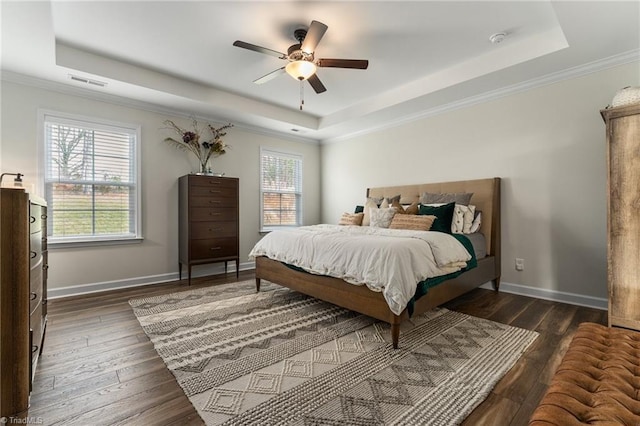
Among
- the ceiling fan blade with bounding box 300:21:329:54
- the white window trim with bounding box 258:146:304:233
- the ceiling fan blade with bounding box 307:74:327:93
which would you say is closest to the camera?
the ceiling fan blade with bounding box 300:21:329:54

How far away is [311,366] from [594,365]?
4.68 feet

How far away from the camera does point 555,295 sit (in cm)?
322

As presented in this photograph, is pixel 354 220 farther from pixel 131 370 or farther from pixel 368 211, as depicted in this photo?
pixel 131 370

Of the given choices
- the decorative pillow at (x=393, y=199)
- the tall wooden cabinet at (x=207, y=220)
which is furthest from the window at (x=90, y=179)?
the decorative pillow at (x=393, y=199)

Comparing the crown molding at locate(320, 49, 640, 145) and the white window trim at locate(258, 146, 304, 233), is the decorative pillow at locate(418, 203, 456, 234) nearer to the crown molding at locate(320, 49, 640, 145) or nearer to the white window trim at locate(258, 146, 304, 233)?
the crown molding at locate(320, 49, 640, 145)

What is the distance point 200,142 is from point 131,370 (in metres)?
3.47

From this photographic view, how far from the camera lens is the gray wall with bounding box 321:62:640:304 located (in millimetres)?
2967

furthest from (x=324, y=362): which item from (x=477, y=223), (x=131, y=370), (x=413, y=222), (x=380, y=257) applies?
(x=477, y=223)

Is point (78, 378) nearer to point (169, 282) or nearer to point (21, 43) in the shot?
point (169, 282)

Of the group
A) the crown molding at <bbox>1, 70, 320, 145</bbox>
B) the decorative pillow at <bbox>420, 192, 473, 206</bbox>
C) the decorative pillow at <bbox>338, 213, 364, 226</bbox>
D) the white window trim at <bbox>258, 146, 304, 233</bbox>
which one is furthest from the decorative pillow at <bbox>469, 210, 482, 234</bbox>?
the crown molding at <bbox>1, 70, 320, 145</bbox>

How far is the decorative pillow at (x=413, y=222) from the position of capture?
3.15 m

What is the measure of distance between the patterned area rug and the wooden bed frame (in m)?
0.21

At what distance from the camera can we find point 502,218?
3.66 metres

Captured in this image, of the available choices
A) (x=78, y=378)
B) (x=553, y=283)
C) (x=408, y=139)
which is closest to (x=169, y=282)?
(x=78, y=378)
